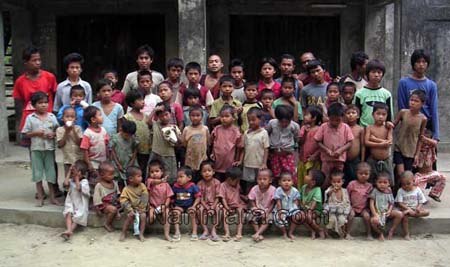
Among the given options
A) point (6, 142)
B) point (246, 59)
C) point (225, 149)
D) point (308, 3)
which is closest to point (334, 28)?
point (308, 3)

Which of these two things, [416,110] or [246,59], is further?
[246,59]

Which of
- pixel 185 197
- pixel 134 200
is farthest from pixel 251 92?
pixel 134 200

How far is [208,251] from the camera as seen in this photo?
459 centimetres

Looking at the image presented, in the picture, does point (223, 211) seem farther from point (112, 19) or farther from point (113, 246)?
point (112, 19)

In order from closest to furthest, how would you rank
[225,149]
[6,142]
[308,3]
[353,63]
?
[225,149]
[353,63]
[6,142]
[308,3]

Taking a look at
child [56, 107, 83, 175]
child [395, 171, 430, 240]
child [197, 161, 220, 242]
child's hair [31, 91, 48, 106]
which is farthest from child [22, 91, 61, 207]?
child [395, 171, 430, 240]

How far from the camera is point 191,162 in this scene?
509 centimetres

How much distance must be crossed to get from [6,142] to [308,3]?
523 centimetres

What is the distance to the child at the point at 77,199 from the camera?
4.94 meters

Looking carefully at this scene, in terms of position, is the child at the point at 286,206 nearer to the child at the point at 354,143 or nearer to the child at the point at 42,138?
the child at the point at 354,143

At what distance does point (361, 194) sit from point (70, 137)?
275 cm

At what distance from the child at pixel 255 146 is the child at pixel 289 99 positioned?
37 centimetres

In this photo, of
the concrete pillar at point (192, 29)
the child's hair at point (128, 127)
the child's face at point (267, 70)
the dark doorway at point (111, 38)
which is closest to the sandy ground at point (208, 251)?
the child's hair at point (128, 127)

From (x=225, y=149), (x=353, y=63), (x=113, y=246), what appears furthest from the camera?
(x=353, y=63)
